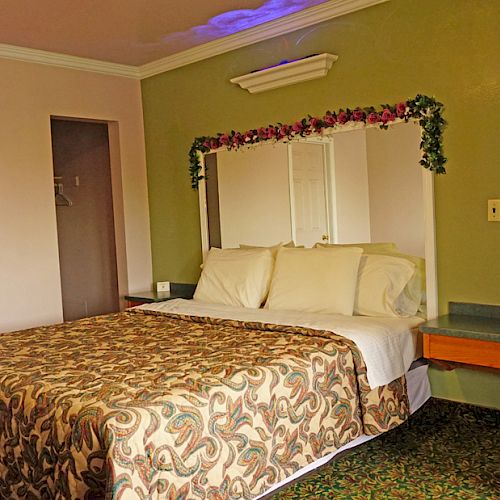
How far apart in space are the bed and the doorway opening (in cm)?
239

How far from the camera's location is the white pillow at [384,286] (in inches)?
126

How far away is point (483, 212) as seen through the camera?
3035mm

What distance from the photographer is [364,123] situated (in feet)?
11.3

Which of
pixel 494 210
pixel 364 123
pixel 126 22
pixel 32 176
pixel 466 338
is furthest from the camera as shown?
pixel 32 176

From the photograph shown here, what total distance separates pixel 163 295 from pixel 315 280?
1.59 metres

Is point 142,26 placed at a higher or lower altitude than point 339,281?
higher

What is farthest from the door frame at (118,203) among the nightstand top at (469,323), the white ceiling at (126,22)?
the nightstand top at (469,323)

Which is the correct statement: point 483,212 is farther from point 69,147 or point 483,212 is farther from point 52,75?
point 69,147

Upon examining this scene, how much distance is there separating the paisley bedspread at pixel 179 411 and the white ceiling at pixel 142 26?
5.95ft

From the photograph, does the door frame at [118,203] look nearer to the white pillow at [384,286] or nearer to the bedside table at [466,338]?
the white pillow at [384,286]

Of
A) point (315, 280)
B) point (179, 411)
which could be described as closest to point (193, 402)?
point (179, 411)

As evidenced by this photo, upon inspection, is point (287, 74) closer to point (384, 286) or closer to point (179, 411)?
point (384, 286)

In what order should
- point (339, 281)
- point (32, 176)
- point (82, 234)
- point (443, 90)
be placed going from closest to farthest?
point (443, 90), point (339, 281), point (32, 176), point (82, 234)

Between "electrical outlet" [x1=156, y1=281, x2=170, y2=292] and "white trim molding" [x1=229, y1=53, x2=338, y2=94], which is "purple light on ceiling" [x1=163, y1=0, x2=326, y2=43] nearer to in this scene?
"white trim molding" [x1=229, y1=53, x2=338, y2=94]
